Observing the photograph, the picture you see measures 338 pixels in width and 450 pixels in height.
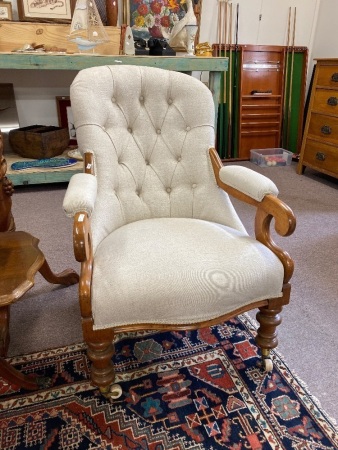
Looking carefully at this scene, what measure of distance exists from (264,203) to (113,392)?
2.47 feet

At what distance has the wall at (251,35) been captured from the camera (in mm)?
3035

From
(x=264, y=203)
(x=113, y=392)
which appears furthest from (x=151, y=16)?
(x=113, y=392)

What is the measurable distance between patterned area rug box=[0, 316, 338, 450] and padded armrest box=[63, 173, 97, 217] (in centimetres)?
59

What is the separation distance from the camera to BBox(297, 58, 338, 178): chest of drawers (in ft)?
9.17

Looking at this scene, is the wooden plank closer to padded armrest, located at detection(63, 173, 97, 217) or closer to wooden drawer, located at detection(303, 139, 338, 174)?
wooden drawer, located at detection(303, 139, 338, 174)

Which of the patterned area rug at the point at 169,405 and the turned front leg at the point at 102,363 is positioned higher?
the turned front leg at the point at 102,363

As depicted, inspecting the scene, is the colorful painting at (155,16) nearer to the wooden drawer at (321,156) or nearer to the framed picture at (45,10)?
the framed picture at (45,10)

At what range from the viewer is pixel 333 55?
3.38 metres

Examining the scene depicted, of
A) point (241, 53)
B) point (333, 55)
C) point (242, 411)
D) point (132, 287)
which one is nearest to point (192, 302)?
point (132, 287)

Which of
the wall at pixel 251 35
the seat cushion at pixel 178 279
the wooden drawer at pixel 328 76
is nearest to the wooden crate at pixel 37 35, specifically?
the wall at pixel 251 35

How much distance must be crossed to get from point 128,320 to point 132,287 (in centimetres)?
10

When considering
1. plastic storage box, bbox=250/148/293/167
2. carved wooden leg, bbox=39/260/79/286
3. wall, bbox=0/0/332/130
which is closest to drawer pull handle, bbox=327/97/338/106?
plastic storage box, bbox=250/148/293/167

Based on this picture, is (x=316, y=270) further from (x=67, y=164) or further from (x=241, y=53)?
(x=241, y=53)

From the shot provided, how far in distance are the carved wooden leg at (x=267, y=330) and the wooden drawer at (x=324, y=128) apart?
2130 millimetres
